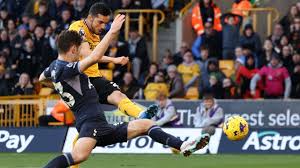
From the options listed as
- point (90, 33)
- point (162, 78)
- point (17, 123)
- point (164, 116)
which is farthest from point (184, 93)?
point (90, 33)

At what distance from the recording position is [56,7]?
82.5ft

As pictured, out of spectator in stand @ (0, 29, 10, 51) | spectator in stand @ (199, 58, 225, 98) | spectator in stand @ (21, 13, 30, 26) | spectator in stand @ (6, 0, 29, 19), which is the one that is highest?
spectator in stand @ (6, 0, 29, 19)

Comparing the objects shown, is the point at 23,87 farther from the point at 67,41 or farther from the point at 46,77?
the point at 67,41

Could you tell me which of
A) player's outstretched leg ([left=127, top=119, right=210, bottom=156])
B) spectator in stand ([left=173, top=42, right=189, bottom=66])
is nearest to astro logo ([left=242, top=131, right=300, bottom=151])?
spectator in stand ([left=173, top=42, right=189, bottom=66])

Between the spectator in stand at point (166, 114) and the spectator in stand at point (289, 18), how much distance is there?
13.2 feet

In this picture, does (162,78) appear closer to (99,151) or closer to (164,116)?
(164,116)

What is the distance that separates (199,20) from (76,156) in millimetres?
12817

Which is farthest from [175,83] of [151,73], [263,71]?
[263,71]

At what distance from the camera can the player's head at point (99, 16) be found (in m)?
13.3

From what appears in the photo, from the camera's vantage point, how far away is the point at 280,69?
22047mm

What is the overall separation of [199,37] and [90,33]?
10.1 metres

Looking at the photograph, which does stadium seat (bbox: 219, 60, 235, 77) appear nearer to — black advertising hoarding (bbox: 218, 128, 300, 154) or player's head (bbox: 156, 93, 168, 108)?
player's head (bbox: 156, 93, 168, 108)

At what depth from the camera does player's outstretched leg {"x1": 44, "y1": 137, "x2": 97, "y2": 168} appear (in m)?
11.5

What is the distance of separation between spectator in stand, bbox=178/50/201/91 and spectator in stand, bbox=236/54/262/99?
94 centimetres
